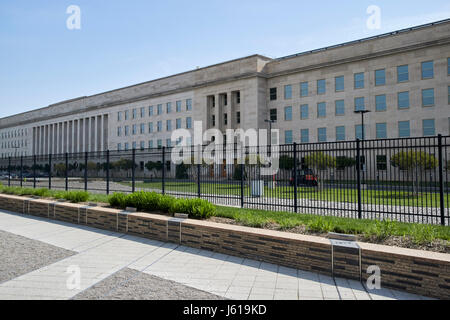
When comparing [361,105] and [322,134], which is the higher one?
[361,105]

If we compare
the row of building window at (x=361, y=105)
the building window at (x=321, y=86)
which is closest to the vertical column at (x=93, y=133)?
the row of building window at (x=361, y=105)

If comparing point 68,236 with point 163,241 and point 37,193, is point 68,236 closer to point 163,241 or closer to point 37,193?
point 163,241

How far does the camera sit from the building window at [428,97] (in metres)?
38.0

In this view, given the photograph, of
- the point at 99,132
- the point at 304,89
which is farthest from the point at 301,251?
the point at 99,132

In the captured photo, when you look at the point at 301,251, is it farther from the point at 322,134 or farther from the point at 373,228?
the point at 322,134

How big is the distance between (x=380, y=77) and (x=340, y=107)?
5959 mm

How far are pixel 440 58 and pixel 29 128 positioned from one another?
10105cm

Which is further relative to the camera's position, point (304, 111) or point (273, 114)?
point (273, 114)

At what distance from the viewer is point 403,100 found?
39750mm

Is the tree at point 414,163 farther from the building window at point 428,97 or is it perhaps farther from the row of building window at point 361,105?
the row of building window at point 361,105

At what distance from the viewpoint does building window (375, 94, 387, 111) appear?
4103 centimetres

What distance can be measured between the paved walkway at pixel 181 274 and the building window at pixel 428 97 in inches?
1574

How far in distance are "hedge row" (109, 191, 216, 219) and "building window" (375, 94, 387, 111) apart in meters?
38.5

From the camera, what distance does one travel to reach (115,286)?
5305mm
